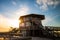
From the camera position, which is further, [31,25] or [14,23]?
[14,23]

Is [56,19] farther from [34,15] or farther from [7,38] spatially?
[7,38]

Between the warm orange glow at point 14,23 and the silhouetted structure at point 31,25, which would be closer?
the silhouetted structure at point 31,25

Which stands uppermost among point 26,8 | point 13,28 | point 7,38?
point 26,8

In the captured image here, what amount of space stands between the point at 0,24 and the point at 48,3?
137 inches

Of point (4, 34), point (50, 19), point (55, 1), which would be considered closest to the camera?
point (4, 34)

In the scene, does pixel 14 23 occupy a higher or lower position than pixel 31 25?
higher

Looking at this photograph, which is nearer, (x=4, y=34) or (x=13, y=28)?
(x=4, y=34)

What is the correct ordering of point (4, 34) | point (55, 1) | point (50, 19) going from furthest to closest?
point (50, 19) < point (55, 1) < point (4, 34)

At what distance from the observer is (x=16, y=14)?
8562 millimetres

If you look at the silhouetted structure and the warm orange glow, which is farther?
the warm orange glow

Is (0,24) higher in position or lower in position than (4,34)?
higher

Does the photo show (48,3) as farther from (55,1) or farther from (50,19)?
(50,19)

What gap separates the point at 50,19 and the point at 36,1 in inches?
60.0

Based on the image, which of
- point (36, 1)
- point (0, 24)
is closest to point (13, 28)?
point (0, 24)
